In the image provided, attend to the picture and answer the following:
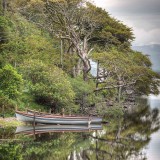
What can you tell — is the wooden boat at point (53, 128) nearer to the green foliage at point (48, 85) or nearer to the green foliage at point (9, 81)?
the green foliage at point (48, 85)

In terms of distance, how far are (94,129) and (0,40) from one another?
69.3 feet

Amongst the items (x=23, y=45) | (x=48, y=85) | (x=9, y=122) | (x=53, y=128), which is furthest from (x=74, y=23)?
(x=9, y=122)

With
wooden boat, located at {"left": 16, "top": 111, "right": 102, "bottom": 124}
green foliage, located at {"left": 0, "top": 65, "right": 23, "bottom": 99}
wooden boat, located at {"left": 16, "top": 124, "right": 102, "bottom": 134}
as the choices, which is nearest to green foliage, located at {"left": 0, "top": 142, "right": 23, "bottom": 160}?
wooden boat, located at {"left": 16, "top": 124, "right": 102, "bottom": 134}

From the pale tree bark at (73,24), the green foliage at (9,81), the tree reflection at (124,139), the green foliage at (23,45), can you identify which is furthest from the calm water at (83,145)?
the green foliage at (23,45)

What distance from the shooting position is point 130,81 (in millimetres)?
69750

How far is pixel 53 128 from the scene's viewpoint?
149 ft

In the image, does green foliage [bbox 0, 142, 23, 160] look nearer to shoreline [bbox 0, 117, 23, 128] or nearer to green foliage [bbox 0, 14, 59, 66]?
shoreline [bbox 0, 117, 23, 128]

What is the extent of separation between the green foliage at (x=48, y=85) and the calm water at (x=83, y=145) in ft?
22.6

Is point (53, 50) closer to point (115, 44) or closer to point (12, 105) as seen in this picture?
point (115, 44)

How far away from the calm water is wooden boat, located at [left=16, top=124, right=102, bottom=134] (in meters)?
1.03

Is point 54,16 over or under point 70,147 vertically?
over

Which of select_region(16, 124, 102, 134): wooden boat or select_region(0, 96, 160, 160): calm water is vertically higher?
select_region(16, 124, 102, 134): wooden boat

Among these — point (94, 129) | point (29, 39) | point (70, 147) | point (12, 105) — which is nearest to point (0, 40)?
point (29, 39)

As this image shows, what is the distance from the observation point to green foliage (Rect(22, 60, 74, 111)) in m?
51.8
